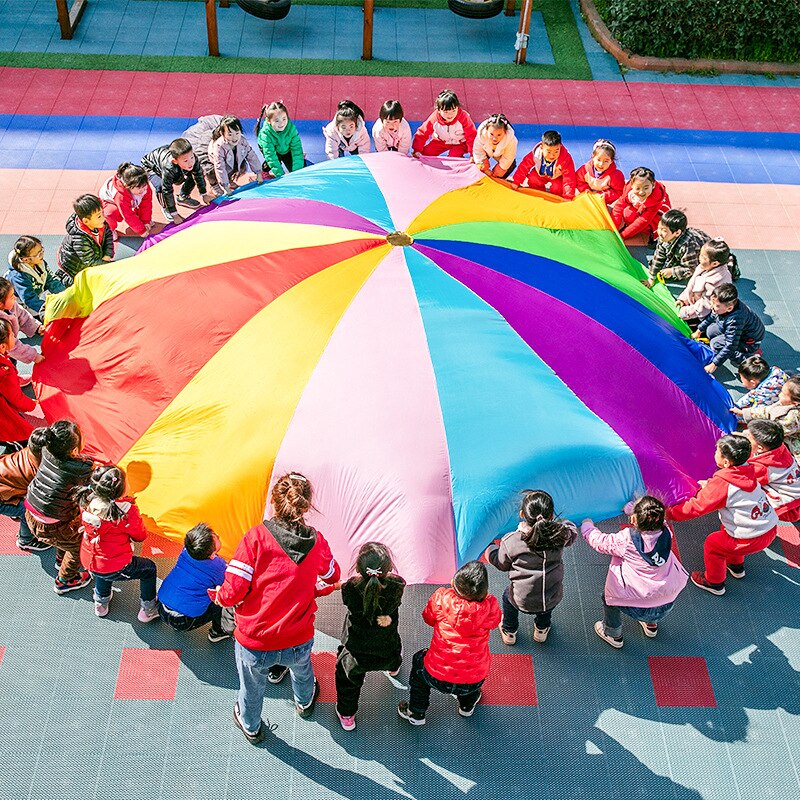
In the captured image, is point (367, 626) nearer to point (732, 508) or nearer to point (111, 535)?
point (111, 535)

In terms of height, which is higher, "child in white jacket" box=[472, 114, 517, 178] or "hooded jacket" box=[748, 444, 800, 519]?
"child in white jacket" box=[472, 114, 517, 178]

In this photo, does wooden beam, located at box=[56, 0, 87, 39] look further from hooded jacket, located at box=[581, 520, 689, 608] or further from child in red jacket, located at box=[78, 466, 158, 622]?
hooded jacket, located at box=[581, 520, 689, 608]

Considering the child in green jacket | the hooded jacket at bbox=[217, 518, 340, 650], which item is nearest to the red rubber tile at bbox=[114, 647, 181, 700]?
the hooded jacket at bbox=[217, 518, 340, 650]

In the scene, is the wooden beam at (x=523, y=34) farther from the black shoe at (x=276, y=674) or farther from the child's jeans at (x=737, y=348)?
the black shoe at (x=276, y=674)

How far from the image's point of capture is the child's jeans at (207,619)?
17.1 ft

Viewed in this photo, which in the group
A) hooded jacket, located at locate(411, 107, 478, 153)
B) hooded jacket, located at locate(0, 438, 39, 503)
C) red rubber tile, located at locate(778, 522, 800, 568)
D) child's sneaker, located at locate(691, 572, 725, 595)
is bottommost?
child's sneaker, located at locate(691, 572, 725, 595)

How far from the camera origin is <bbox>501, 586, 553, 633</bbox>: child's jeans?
5.31 metres

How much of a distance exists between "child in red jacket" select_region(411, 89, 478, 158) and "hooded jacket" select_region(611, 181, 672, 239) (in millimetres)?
1423

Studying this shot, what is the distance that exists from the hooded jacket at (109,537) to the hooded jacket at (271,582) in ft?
2.89

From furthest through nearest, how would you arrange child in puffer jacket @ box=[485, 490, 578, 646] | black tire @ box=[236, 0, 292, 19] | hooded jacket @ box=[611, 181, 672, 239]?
black tire @ box=[236, 0, 292, 19], hooded jacket @ box=[611, 181, 672, 239], child in puffer jacket @ box=[485, 490, 578, 646]

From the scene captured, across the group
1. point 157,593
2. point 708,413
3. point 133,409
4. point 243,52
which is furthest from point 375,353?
point 243,52

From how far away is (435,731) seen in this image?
5047mm

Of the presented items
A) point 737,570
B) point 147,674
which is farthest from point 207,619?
point 737,570

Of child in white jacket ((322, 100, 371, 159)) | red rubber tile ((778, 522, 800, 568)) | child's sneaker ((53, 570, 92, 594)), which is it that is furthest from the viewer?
child in white jacket ((322, 100, 371, 159))
